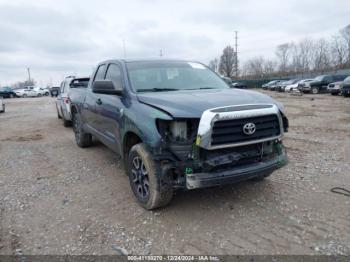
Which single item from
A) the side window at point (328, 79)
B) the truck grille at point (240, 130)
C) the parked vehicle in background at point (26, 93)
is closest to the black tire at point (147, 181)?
the truck grille at point (240, 130)

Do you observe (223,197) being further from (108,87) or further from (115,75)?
(115,75)

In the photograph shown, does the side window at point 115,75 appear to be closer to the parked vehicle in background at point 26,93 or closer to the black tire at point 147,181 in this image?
the black tire at point 147,181

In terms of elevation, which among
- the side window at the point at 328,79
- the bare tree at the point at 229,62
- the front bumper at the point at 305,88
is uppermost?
the bare tree at the point at 229,62

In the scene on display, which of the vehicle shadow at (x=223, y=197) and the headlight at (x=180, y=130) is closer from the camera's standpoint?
the headlight at (x=180, y=130)

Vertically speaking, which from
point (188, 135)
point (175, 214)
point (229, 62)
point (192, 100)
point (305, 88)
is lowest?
point (175, 214)

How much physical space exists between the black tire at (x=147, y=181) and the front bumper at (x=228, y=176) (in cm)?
32

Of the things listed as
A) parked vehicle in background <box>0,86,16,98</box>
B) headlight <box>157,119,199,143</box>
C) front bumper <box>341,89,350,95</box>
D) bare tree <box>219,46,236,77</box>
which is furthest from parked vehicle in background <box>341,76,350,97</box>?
bare tree <box>219,46,236,77</box>

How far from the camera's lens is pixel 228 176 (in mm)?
3057

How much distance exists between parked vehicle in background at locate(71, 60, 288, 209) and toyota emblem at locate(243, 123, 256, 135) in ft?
0.04

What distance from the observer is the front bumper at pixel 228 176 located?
2.97 meters

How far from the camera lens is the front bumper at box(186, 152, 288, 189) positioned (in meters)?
2.97

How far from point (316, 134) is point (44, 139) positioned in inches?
302

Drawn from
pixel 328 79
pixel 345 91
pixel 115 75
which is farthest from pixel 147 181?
pixel 328 79

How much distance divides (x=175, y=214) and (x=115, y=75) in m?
2.43
